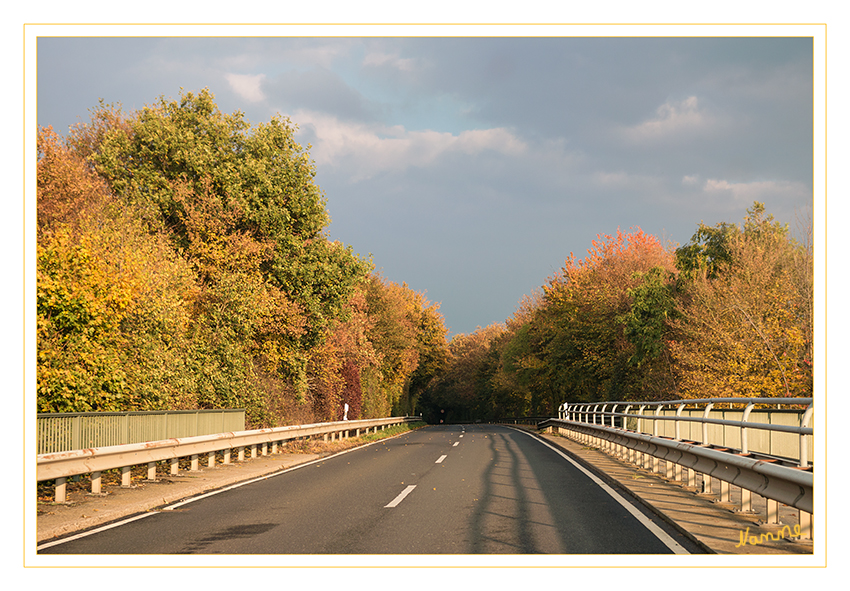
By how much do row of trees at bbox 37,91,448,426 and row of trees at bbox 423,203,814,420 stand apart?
1621 cm

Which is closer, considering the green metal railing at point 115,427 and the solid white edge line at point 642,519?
the solid white edge line at point 642,519

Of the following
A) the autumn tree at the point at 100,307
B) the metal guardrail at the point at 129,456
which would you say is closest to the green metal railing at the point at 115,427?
the metal guardrail at the point at 129,456

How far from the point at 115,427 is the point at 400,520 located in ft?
20.1

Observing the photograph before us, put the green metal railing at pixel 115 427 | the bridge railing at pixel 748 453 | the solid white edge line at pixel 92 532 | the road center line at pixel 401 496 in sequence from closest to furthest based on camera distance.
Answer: the bridge railing at pixel 748 453 → the solid white edge line at pixel 92 532 → the road center line at pixel 401 496 → the green metal railing at pixel 115 427

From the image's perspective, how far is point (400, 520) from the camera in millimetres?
8227

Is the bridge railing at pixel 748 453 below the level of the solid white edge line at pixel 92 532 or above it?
above

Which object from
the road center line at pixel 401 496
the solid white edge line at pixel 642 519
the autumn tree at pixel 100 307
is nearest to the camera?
the solid white edge line at pixel 642 519

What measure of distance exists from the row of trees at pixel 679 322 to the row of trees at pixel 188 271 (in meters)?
16.2

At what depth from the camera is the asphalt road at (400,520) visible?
6.73 metres

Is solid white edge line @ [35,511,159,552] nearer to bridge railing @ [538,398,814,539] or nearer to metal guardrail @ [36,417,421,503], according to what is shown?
metal guardrail @ [36,417,421,503]

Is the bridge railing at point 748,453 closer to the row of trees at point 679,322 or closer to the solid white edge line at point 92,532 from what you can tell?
the solid white edge line at point 92,532
